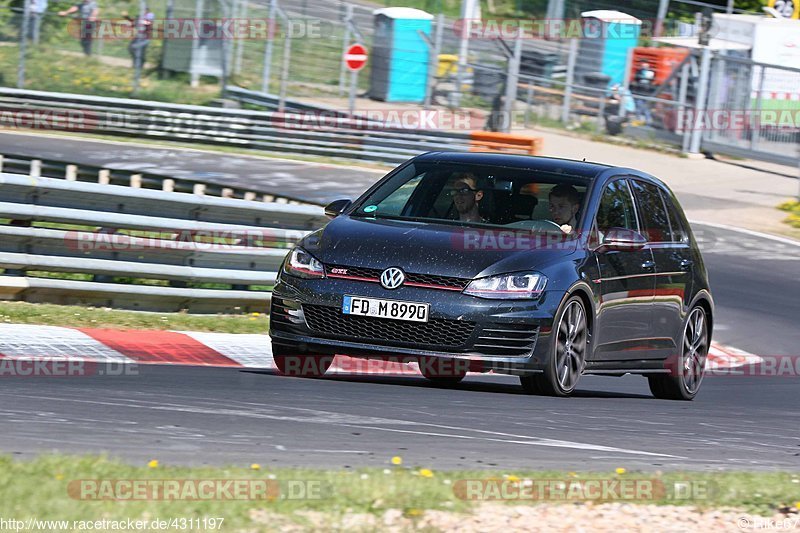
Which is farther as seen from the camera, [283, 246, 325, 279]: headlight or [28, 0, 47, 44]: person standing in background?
[28, 0, 47, 44]: person standing in background

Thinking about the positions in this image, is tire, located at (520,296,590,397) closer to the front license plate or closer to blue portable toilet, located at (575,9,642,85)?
the front license plate

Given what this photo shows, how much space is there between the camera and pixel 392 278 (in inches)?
321

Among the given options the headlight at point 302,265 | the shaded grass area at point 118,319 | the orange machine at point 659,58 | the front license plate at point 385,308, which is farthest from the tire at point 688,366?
the orange machine at point 659,58

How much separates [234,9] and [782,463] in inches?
980

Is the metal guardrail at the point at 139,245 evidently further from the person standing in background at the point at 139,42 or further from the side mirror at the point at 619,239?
the person standing in background at the point at 139,42

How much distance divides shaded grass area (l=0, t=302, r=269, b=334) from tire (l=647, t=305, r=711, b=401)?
3.24 meters

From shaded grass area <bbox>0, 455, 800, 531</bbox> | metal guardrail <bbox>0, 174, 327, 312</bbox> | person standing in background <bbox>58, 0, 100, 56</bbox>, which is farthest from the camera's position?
person standing in background <bbox>58, 0, 100, 56</bbox>

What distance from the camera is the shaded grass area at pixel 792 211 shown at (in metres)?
22.9

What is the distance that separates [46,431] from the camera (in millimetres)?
6129

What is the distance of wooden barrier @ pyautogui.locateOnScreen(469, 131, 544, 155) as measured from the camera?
2654cm

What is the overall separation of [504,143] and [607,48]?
954 cm

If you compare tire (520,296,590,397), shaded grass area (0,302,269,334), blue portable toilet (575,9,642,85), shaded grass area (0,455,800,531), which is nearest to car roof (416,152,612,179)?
tire (520,296,590,397)

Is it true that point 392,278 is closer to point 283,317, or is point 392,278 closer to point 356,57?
point 283,317

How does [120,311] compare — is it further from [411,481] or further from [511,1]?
[511,1]
